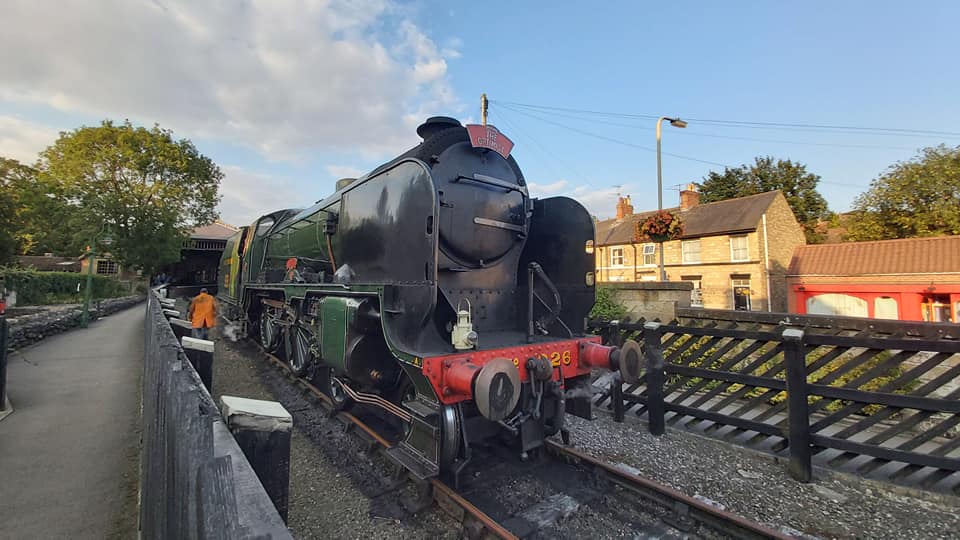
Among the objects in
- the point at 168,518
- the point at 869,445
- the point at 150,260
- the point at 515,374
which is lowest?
the point at 869,445

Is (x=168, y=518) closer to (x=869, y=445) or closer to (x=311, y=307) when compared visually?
(x=311, y=307)

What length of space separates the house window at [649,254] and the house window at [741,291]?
4.35 m

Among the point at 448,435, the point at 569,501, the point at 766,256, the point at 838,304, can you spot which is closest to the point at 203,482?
the point at 448,435

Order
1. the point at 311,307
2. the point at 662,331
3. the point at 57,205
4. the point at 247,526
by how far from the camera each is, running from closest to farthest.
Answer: the point at 247,526
the point at 662,331
the point at 311,307
the point at 57,205

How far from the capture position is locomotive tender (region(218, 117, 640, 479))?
3299mm

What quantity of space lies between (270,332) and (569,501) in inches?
265

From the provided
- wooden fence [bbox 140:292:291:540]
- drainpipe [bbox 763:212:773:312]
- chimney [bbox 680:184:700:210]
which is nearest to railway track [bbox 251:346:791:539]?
wooden fence [bbox 140:292:291:540]

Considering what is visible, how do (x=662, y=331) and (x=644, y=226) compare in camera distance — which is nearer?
(x=662, y=331)

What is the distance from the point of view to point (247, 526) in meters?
0.89

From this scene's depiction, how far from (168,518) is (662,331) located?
4.84m

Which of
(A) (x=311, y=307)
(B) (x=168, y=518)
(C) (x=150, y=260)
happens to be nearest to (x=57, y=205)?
(C) (x=150, y=260)

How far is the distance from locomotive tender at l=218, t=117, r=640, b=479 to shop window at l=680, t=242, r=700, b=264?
21608 mm

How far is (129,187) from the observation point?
26.5 meters

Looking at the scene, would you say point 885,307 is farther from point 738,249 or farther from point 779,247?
point 738,249
